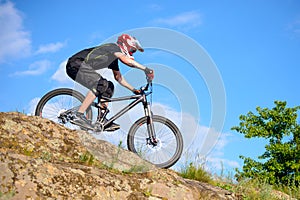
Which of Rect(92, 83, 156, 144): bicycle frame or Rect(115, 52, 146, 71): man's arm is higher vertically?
Rect(115, 52, 146, 71): man's arm

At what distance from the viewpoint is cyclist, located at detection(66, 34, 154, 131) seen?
7.64 meters

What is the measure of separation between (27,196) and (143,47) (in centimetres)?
395

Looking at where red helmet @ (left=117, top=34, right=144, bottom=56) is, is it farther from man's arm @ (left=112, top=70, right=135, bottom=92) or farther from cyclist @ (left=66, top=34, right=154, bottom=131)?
man's arm @ (left=112, top=70, right=135, bottom=92)

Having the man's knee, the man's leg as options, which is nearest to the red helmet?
the man's knee

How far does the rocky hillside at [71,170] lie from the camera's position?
484 centimetres

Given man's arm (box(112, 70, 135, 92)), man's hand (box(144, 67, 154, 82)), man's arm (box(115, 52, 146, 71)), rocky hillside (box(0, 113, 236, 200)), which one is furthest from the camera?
man's arm (box(112, 70, 135, 92))

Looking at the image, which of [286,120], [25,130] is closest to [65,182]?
[25,130]

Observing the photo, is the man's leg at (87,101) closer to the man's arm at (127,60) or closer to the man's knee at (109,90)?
→ the man's knee at (109,90)

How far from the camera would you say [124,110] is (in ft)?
26.2

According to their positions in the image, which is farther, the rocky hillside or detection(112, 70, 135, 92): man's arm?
detection(112, 70, 135, 92): man's arm

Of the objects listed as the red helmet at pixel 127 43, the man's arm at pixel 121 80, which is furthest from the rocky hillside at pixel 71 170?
the red helmet at pixel 127 43

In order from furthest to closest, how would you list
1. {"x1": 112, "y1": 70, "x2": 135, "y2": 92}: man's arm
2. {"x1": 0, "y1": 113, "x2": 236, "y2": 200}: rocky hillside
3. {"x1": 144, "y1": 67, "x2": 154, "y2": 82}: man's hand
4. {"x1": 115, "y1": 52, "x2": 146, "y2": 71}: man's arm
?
{"x1": 112, "y1": 70, "x2": 135, "y2": 92}: man's arm
{"x1": 144, "y1": 67, "x2": 154, "y2": 82}: man's hand
{"x1": 115, "y1": 52, "x2": 146, "y2": 71}: man's arm
{"x1": 0, "y1": 113, "x2": 236, "y2": 200}: rocky hillside

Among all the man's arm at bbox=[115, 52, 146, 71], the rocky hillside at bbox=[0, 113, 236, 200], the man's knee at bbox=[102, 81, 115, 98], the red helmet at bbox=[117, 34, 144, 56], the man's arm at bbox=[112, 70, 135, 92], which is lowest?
the rocky hillside at bbox=[0, 113, 236, 200]

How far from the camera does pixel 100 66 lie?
308 inches
